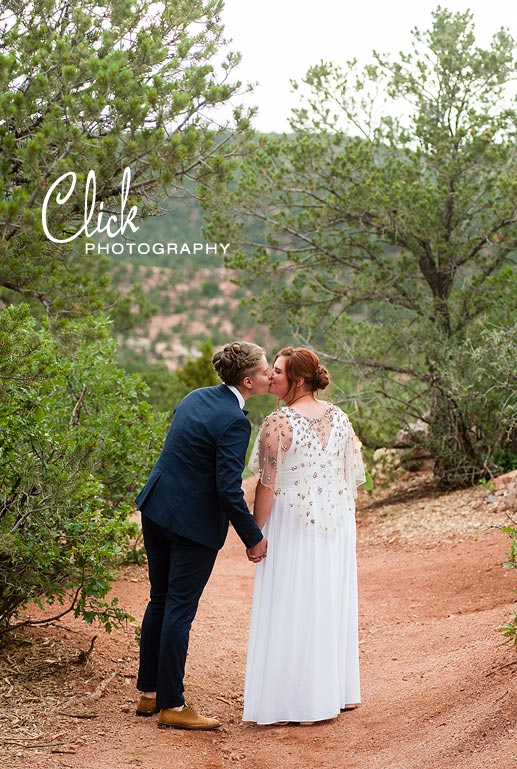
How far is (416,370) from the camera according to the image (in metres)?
11.1

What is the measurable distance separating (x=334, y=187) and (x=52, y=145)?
6969 mm

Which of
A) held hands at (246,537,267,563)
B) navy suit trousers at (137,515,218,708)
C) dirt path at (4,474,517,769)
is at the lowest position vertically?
dirt path at (4,474,517,769)

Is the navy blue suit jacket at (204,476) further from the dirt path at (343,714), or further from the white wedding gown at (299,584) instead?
the dirt path at (343,714)

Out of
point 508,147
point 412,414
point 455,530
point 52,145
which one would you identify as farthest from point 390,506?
point 52,145

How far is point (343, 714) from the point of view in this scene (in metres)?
4.65

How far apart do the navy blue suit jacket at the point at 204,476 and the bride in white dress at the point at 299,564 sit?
0.24 meters

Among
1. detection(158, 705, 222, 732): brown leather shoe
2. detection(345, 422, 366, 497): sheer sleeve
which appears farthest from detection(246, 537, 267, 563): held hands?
detection(158, 705, 222, 732): brown leather shoe

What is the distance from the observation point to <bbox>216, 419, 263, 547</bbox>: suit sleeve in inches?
166

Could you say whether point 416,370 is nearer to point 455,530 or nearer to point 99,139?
point 455,530

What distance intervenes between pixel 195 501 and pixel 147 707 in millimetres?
1100

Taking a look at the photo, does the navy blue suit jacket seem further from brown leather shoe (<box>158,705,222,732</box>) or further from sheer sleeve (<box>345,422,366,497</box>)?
brown leather shoe (<box>158,705,222,732</box>)

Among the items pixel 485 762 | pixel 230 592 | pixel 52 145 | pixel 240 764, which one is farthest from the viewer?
pixel 230 592

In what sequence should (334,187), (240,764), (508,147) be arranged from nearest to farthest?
(240,764)
(508,147)
(334,187)

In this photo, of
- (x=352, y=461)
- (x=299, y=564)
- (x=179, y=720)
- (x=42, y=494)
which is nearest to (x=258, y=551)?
(x=299, y=564)
